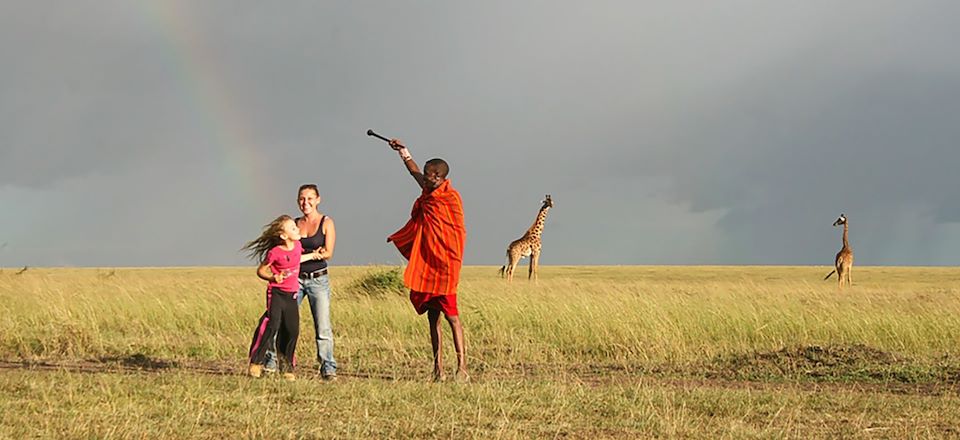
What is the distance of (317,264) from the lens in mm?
9250

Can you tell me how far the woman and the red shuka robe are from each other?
1023 millimetres

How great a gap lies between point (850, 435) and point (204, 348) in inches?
329

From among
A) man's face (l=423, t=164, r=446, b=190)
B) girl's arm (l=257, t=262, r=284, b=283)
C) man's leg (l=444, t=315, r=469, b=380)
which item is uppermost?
man's face (l=423, t=164, r=446, b=190)

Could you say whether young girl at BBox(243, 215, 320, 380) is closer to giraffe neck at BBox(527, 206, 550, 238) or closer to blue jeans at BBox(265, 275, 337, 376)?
blue jeans at BBox(265, 275, 337, 376)

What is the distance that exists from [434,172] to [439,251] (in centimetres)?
73

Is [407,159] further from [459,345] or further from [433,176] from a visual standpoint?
[459,345]

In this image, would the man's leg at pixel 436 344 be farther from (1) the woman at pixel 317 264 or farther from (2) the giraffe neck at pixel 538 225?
(2) the giraffe neck at pixel 538 225

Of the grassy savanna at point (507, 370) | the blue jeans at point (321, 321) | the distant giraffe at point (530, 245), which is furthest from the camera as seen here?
the distant giraffe at point (530, 245)

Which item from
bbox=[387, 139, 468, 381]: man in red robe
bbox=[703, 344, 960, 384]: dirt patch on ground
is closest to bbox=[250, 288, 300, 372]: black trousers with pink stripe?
bbox=[387, 139, 468, 381]: man in red robe

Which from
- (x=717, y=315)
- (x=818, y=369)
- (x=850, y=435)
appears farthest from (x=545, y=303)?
(x=850, y=435)

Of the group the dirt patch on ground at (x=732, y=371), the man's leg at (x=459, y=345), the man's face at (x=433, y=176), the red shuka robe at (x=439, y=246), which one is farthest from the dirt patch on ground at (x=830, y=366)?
the man's face at (x=433, y=176)

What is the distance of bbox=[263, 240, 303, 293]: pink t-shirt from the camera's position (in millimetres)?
8836

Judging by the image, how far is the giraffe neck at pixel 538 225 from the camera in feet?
107

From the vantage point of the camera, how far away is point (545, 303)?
50.4 feet
